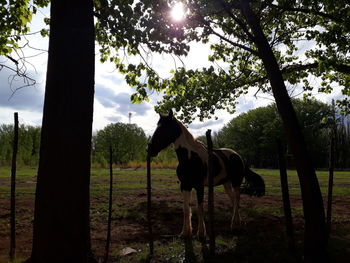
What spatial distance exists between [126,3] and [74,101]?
9.90 feet

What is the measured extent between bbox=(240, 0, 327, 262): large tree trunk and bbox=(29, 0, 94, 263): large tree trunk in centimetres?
428

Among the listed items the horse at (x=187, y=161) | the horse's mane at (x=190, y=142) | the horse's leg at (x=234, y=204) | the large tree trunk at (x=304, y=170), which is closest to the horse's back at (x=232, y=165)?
the horse at (x=187, y=161)

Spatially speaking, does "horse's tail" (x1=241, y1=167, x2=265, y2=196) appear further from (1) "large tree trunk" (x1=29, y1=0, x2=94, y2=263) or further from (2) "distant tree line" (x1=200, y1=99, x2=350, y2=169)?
(2) "distant tree line" (x1=200, y1=99, x2=350, y2=169)

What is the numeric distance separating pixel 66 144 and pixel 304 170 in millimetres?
4965

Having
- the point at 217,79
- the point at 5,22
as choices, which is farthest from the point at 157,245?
the point at 5,22

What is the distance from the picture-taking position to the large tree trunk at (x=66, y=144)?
11.4 feet

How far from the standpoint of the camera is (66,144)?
3.55 metres

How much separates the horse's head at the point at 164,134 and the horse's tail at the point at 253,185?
3600mm

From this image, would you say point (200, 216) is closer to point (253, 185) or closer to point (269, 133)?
point (253, 185)

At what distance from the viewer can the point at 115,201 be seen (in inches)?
409

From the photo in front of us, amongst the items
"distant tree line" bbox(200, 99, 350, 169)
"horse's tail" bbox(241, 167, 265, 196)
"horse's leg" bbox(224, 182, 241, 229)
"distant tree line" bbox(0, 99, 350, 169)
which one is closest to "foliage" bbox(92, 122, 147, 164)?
"distant tree line" bbox(0, 99, 350, 169)

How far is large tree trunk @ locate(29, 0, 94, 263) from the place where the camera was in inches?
137

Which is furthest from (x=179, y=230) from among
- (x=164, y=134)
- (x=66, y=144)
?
(x=66, y=144)

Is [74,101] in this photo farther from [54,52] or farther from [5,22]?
[5,22]
